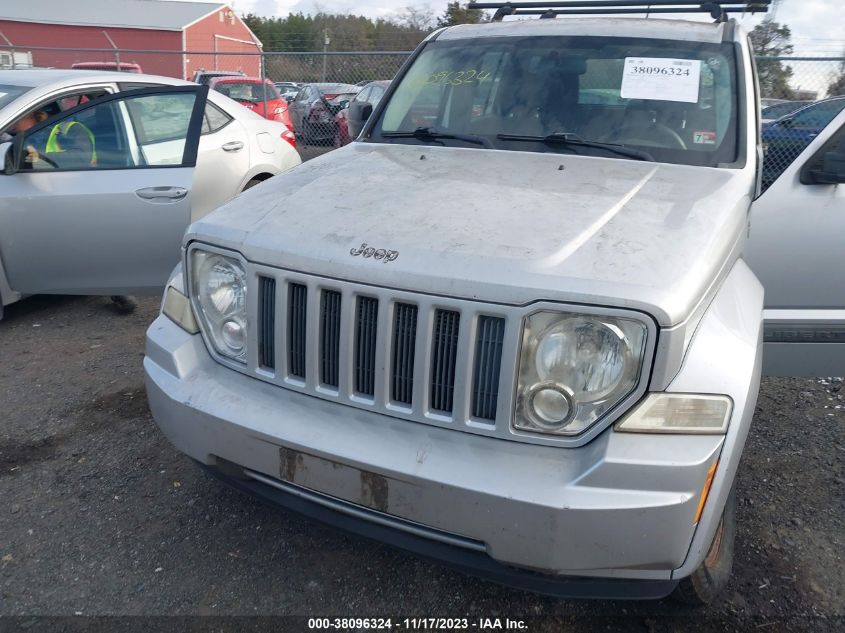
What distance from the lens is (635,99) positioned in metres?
3.13

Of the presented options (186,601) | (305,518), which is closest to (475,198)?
(305,518)

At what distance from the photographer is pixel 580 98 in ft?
10.6

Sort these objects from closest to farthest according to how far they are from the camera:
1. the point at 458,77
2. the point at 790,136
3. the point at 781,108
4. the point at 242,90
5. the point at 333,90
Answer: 1. the point at 458,77
2. the point at 790,136
3. the point at 781,108
4. the point at 333,90
5. the point at 242,90

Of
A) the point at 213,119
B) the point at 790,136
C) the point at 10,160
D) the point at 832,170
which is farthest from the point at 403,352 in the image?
the point at 213,119

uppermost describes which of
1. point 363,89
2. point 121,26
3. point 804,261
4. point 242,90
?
point 121,26

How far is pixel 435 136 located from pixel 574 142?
0.67m

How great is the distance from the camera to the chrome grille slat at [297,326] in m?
2.28

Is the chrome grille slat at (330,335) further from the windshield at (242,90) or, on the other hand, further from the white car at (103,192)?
the windshield at (242,90)

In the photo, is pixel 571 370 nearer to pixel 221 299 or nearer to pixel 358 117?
pixel 221 299

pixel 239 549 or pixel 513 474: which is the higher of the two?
pixel 513 474

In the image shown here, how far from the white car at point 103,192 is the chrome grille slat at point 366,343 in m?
2.70

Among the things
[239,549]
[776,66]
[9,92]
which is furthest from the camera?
[776,66]

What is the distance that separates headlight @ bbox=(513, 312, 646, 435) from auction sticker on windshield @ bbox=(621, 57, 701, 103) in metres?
1.59

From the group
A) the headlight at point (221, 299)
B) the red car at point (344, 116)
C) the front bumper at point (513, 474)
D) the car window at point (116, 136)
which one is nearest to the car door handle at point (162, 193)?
the car window at point (116, 136)
